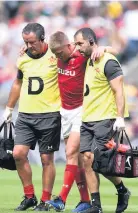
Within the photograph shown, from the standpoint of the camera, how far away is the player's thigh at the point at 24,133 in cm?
1188

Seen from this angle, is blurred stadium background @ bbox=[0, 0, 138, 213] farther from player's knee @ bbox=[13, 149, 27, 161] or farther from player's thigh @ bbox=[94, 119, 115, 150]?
player's thigh @ bbox=[94, 119, 115, 150]

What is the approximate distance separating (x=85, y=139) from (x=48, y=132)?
0.78 m

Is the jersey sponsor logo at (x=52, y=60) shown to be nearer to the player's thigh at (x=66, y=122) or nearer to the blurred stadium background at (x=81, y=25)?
the player's thigh at (x=66, y=122)

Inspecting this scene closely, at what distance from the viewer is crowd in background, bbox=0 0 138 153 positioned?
910 inches

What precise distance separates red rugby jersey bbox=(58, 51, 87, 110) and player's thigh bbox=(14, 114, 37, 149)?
1.80ft

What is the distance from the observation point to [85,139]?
11.3 metres

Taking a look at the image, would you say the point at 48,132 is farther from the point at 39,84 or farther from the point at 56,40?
the point at 56,40

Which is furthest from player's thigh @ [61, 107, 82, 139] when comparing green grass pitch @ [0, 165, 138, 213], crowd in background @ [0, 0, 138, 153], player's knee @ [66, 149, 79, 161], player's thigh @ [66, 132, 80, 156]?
crowd in background @ [0, 0, 138, 153]

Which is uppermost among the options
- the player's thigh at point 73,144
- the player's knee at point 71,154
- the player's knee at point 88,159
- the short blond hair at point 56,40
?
the short blond hair at point 56,40

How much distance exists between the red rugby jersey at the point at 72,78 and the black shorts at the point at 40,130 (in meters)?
0.28

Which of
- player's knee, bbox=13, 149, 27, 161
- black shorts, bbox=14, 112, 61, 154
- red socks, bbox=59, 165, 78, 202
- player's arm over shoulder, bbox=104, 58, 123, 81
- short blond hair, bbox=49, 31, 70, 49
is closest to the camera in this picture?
player's arm over shoulder, bbox=104, 58, 123, 81

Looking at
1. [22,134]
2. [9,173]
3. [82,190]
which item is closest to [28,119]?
[22,134]

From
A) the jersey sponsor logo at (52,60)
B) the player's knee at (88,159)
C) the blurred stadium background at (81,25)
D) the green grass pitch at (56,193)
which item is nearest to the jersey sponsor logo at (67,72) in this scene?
the jersey sponsor logo at (52,60)

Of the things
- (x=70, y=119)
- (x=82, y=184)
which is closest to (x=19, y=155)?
(x=70, y=119)
